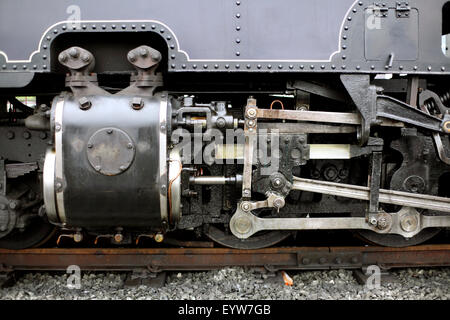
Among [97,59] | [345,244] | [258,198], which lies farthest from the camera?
[345,244]

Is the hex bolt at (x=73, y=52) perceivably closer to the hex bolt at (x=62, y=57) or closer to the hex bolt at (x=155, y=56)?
the hex bolt at (x=62, y=57)

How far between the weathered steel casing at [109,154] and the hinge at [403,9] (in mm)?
1827

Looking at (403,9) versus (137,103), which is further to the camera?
(403,9)

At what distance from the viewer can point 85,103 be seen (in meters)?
2.69

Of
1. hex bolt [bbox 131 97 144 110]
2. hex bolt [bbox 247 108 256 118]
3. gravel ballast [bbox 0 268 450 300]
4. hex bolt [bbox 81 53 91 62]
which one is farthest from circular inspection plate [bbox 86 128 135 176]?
gravel ballast [bbox 0 268 450 300]

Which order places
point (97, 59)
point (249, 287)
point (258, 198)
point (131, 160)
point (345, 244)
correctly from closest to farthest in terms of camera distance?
point (131, 160), point (97, 59), point (249, 287), point (258, 198), point (345, 244)

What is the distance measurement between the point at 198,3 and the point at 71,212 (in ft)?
5.72

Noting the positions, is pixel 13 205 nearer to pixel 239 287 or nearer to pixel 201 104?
pixel 201 104

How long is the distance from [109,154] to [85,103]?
40 cm

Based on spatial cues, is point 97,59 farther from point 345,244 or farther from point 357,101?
point 345,244

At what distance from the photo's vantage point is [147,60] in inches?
109

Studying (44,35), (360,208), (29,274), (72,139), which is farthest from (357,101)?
(29,274)

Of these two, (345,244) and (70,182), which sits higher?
(70,182)

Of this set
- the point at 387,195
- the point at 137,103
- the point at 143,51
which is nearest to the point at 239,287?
the point at 387,195
